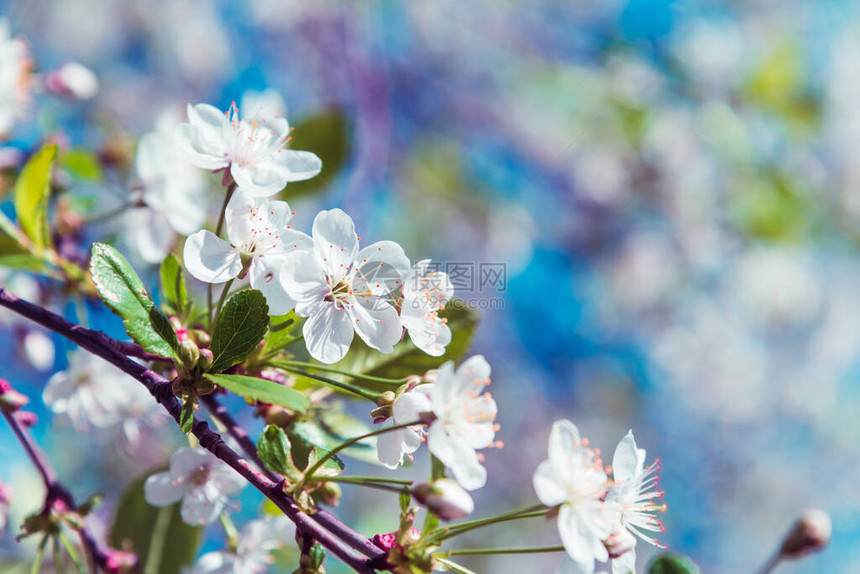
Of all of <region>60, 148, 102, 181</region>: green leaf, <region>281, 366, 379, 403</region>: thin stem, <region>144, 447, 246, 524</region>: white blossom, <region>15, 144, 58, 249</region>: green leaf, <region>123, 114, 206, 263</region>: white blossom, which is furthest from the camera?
<region>60, 148, 102, 181</region>: green leaf

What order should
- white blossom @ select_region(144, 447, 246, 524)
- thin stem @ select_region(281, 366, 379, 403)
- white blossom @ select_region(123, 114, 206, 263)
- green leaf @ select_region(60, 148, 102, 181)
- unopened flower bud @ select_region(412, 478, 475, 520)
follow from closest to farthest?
unopened flower bud @ select_region(412, 478, 475, 520) → thin stem @ select_region(281, 366, 379, 403) → white blossom @ select_region(144, 447, 246, 524) → white blossom @ select_region(123, 114, 206, 263) → green leaf @ select_region(60, 148, 102, 181)

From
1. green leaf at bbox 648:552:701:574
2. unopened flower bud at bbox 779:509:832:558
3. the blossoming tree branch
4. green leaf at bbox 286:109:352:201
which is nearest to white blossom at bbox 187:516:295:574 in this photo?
the blossoming tree branch

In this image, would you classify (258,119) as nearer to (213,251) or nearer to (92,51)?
(213,251)

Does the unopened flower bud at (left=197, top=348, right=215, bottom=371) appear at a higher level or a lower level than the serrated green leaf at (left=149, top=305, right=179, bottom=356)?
lower

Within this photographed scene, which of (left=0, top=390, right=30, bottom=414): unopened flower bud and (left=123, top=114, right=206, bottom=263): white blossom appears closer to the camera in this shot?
(left=0, top=390, right=30, bottom=414): unopened flower bud

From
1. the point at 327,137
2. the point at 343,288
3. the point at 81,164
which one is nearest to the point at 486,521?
the point at 343,288

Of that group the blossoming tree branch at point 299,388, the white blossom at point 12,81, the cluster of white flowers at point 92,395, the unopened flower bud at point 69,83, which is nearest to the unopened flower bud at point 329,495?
the blossoming tree branch at point 299,388

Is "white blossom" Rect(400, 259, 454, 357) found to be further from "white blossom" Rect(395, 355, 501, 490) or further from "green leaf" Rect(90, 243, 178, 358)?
"green leaf" Rect(90, 243, 178, 358)

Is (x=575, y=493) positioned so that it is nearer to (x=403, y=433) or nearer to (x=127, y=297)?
(x=403, y=433)
